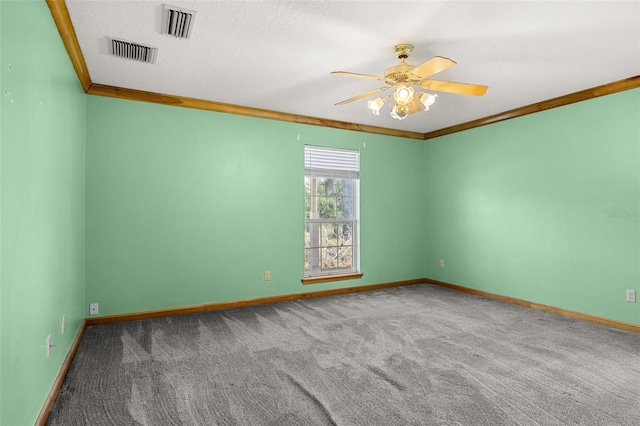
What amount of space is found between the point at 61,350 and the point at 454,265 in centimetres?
485

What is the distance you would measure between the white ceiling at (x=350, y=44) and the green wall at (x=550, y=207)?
1.68ft

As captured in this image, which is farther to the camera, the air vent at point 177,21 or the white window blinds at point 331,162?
the white window blinds at point 331,162

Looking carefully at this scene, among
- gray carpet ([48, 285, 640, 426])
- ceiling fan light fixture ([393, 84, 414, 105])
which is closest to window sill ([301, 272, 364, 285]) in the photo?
gray carpet ([48, 285, 640, 426])

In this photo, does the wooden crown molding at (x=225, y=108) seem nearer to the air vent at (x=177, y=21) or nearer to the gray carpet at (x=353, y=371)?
the air vent at (x=177, y=21)

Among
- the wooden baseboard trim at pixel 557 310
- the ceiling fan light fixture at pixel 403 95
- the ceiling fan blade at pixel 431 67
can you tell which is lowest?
the wooden baseboard trim at pixel 557 310

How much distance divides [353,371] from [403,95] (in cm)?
211

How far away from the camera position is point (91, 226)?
3682 mm

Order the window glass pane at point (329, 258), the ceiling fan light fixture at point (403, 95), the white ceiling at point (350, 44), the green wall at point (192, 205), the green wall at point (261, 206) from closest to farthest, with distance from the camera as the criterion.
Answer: the white ceiling at point (350, 44) → the green wall at point (261, 206) → the ceiling fan light fixture at point (403, 95) → the green wall at point (192, 205) → the window glass pane at point (329, 258)

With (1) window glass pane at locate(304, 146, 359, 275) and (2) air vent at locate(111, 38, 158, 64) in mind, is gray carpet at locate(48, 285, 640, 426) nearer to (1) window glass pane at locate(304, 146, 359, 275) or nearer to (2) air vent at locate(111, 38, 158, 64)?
(1) window glass pane at locate(304, 146, 359, 275)

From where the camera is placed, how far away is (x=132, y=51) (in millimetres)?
2908

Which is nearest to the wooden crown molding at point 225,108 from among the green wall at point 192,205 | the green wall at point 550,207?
the green wall at point 192,205

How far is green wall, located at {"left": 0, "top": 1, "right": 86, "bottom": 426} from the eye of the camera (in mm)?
1469

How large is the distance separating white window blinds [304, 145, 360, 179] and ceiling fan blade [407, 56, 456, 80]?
7.87ft

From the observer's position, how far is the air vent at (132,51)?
2.79 m
